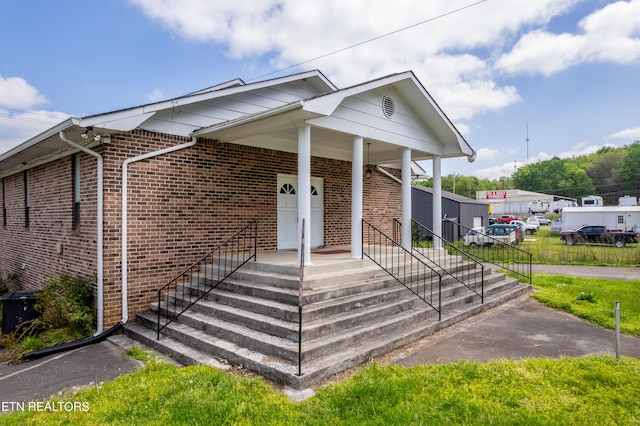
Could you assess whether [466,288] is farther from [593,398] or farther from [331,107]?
[331,107]

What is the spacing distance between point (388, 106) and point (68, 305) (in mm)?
7104

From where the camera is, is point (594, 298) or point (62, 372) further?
point (594, 298)

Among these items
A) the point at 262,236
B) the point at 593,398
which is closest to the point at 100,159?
the point at 262,236

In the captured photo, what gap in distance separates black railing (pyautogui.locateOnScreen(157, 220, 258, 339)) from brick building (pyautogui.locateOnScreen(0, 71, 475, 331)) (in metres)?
0.25

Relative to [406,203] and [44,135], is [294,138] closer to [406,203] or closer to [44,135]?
[406,203]

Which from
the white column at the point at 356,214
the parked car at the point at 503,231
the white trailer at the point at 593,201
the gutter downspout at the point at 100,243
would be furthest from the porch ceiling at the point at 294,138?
the white trailer at the point at 593,201

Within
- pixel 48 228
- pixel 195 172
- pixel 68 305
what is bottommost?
pixel 68 305

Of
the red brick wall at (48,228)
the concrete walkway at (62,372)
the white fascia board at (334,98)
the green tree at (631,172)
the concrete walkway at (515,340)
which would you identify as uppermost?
the green tree at (631,172)

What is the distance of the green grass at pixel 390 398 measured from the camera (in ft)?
10.8

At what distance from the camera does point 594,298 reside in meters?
8.24

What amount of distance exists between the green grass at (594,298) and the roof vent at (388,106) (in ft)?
17.8

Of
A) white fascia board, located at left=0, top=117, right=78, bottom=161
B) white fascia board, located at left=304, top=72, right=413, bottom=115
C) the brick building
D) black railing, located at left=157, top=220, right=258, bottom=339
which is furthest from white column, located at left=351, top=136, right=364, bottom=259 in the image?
white fascia board, located at left=0, top=117, right=78, bottom=161

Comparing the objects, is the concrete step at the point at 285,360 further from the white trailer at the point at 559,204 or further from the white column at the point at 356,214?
the white trailer at the point at 559,204

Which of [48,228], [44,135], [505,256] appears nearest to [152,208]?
[44,135]
